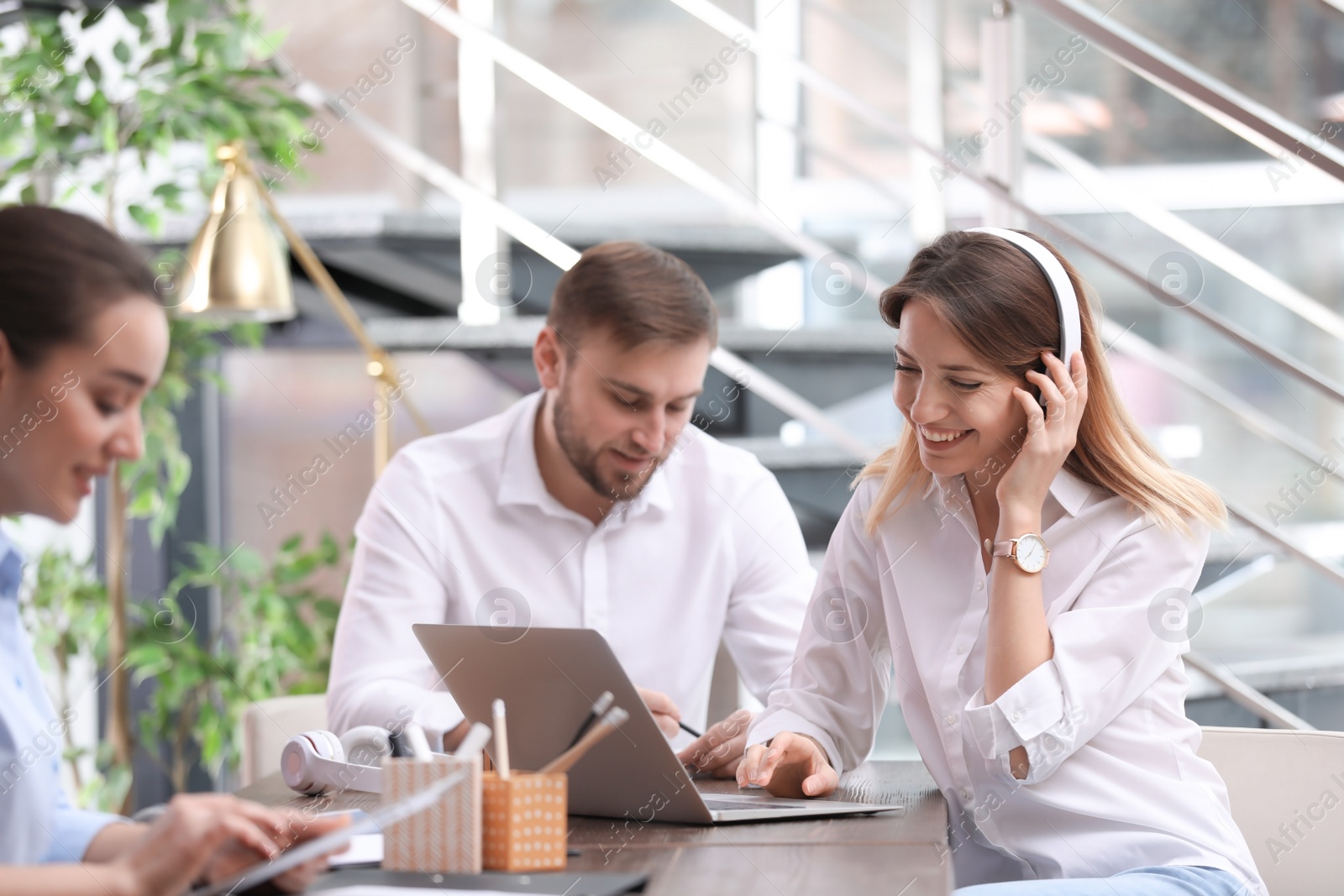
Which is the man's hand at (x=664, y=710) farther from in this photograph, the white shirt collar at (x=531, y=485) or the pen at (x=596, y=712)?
the white shirt collar at (x=531, y=485)

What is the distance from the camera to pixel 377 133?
274cm

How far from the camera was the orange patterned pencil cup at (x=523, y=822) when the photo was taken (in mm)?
986

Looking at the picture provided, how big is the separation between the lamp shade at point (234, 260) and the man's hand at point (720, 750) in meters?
1.37

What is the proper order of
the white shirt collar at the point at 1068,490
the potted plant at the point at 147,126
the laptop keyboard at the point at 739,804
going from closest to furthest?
the laptop keyboard at the point at 739,804 → the white shirt collar at the point at 1068,490 → the potted plant at the point at 147,126

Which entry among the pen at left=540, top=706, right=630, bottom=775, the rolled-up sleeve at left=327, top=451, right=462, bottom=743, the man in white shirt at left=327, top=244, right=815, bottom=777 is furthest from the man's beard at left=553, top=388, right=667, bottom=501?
the pen at left=540, top=706, right=630, bottom=775

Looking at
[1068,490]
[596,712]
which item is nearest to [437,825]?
[596,712]

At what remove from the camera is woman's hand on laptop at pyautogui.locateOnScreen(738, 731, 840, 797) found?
1369mm

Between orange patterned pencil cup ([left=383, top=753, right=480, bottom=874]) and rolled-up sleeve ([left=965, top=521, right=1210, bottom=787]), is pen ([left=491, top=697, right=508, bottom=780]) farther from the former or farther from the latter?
rolled-up sleeve ([left=965, top=521, right=1210, bottom=787])

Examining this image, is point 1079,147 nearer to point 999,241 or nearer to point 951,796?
point 999,241

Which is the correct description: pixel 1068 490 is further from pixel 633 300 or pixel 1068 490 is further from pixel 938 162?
pixel 938 162

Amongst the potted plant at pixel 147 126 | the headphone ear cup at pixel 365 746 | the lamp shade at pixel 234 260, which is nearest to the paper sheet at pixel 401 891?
the headphone ear cup at pixel 365 746

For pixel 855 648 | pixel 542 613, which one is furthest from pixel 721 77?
pixel 855 648

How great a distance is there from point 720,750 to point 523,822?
589mm

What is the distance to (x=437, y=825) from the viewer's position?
989 millimetres
